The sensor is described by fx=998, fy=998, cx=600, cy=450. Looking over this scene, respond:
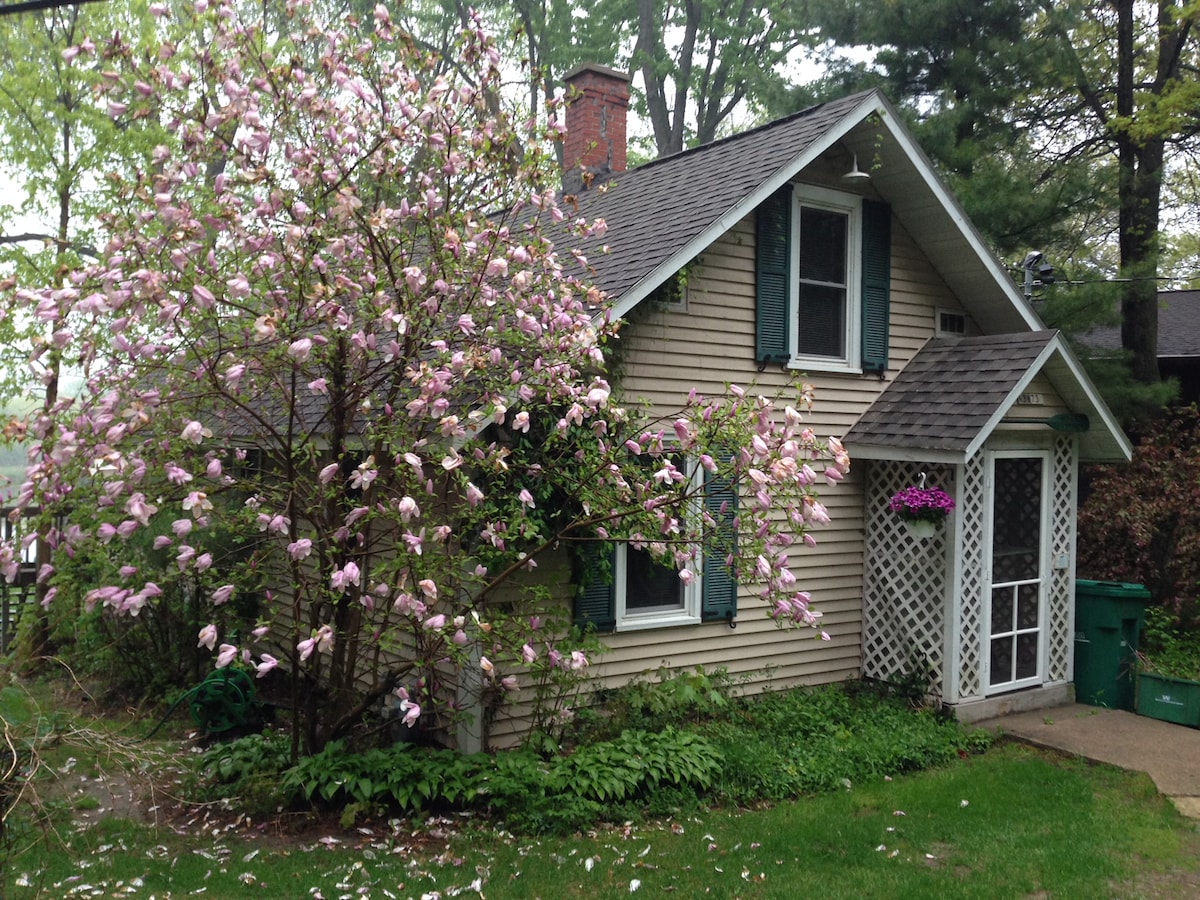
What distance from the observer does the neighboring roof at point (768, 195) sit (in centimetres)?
777

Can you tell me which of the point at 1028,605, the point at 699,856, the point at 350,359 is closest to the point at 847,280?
the point at 1028,605

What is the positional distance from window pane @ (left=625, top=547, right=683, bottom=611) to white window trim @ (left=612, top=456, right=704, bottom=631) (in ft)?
0.11

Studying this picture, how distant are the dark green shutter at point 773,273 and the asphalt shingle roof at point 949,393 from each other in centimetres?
113

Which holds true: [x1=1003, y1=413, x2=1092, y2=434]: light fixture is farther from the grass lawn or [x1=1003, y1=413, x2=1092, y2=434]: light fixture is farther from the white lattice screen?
the grass lawn

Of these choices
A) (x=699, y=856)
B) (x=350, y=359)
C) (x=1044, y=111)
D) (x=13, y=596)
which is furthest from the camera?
(x=1044, y=111)

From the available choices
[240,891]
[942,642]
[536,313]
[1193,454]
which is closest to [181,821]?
[240,891]

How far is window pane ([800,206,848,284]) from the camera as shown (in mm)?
9211

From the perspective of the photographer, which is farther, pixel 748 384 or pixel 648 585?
pixel 748 384

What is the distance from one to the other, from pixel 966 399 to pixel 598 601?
3.70 m

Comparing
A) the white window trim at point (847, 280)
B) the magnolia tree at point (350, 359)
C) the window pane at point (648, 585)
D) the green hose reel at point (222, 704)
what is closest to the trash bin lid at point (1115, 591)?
the white window trim at point (847, 280)

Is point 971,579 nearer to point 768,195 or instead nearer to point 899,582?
point 899,582

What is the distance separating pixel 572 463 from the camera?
22.0 feet

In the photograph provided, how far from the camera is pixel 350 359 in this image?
6016mm

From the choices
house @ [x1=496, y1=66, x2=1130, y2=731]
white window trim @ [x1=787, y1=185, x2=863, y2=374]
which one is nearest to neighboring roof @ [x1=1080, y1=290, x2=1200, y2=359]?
house @ [x1=496, y1=66, x2=1130, y2=731]
